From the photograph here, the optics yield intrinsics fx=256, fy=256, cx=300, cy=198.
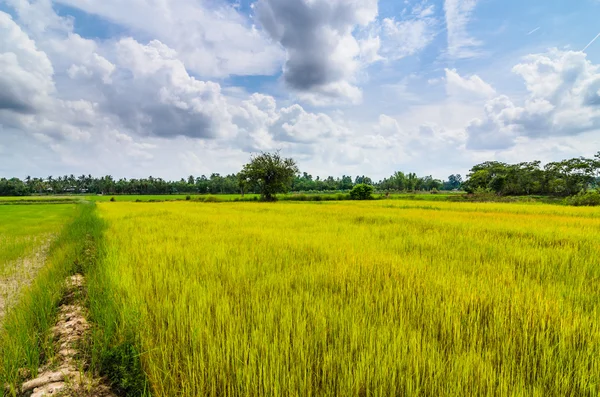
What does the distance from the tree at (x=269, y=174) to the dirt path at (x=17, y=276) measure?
1384 inches

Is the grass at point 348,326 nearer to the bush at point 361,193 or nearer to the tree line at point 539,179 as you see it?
the bush at point 361,193

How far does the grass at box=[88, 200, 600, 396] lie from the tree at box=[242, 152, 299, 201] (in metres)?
39.2

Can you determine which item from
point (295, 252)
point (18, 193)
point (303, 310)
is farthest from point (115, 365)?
point (18, 193)

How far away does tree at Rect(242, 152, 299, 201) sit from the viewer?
144ft

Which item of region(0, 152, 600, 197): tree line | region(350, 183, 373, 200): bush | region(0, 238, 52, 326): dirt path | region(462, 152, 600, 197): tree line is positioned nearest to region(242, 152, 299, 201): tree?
region(0, 152, 600, 197): tree line

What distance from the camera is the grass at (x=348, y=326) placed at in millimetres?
1786

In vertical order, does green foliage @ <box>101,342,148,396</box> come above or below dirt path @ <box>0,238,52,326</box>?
above

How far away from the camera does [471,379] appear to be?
5.72 feet

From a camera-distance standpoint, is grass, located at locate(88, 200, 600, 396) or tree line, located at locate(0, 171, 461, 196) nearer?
grass, located at locate(88, 200, 600, 396)

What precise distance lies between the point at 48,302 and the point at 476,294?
5564 millimetres

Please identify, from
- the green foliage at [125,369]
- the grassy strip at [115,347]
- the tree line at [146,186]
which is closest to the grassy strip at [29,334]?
the grassy strip at [115,347]

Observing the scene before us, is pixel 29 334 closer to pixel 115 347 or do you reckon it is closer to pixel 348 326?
pixel 115 347

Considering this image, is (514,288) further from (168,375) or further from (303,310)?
(168,375)

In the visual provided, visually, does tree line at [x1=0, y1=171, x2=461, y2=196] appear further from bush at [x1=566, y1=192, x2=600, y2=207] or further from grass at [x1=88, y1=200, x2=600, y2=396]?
grass at [x1=88, y1=200, x2=600, y2=396]
